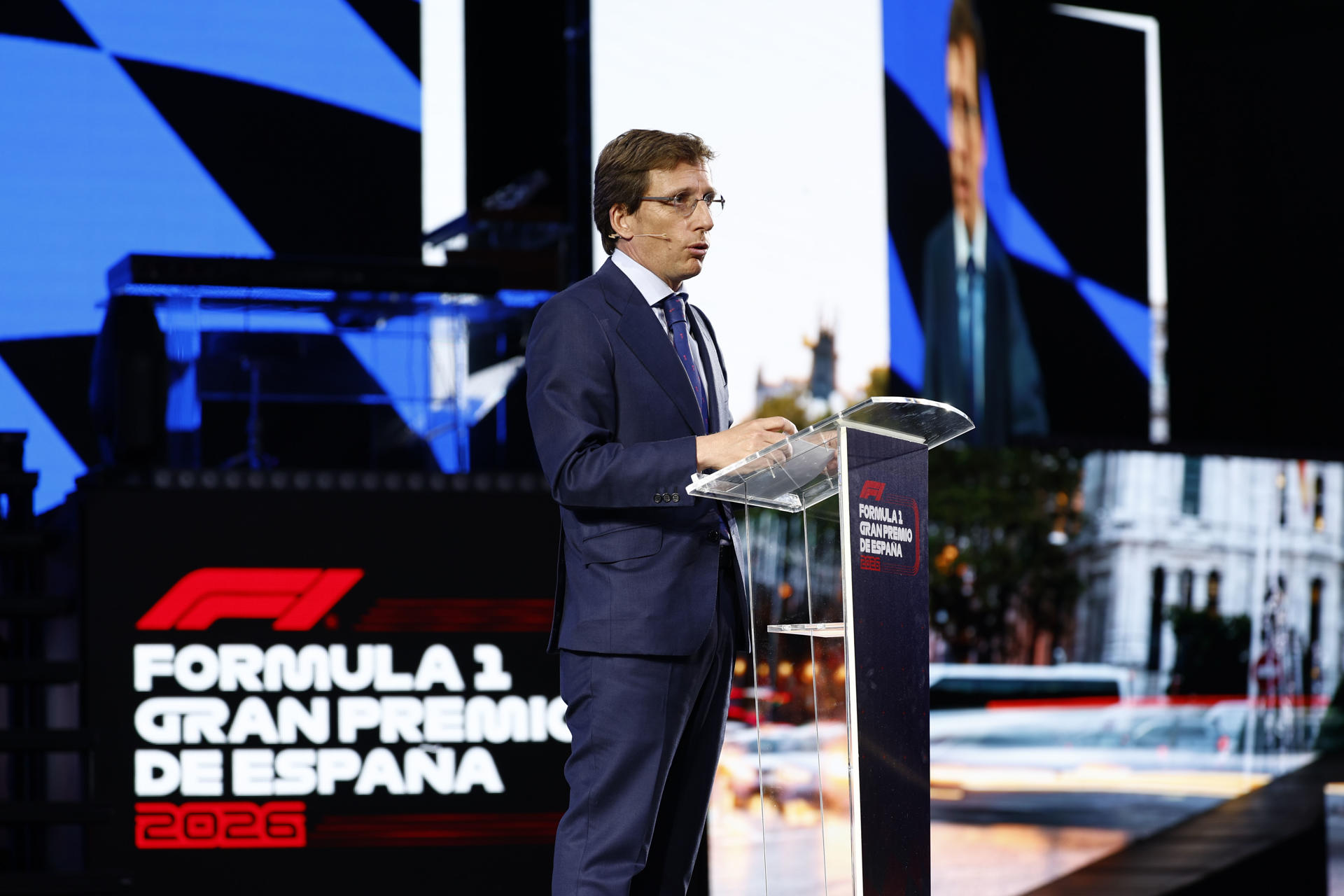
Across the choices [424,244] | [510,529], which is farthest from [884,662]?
[424,244]

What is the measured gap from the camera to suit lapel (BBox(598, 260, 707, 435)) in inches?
82.7

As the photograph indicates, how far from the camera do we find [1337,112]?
6.54 m

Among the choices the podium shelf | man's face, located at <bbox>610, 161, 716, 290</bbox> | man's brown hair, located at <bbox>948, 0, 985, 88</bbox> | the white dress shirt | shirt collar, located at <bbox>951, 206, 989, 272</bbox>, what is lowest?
the podium shelf

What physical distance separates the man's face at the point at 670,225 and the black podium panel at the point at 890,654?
404 millimetres

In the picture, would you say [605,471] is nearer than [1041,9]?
Yes

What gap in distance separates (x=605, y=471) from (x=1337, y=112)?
5597mm

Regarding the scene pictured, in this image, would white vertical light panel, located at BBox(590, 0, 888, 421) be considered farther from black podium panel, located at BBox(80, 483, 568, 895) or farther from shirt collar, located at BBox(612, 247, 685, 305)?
shirt collar, located at BBox(612, 247, 685, 305)

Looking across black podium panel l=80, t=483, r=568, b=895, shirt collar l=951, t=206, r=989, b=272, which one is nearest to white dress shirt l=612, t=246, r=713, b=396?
black podium panel l=80, t=483, r=568, b=895

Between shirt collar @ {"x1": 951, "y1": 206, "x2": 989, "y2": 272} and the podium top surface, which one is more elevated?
shirt collar @ {"x1": 951, "y1": 206, "x2": 989, "y2": 272}

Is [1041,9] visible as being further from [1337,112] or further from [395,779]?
[395,779]

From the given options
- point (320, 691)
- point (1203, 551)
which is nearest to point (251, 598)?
point (320, 691)

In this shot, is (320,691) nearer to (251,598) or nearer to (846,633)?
(251,598)

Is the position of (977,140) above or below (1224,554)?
above

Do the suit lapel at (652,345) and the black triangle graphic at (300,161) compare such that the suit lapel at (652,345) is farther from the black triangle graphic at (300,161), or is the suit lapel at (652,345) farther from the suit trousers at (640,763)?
the black triangle graphic at (300,161)
